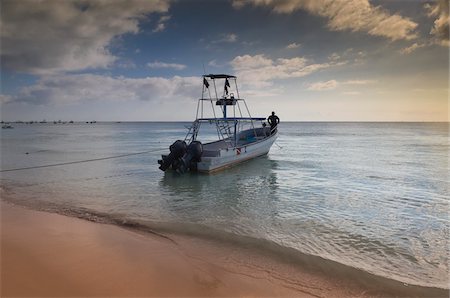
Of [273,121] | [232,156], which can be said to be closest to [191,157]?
[232,156]

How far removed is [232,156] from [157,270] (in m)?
14.5

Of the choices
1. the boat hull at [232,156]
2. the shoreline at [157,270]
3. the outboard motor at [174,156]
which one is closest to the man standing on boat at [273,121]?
the boat hull at [232,156]

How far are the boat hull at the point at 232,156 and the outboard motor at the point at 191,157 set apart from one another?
0.95 feet

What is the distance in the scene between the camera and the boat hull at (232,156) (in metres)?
18.1

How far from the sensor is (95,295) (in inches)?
187

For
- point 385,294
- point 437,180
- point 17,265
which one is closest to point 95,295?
point 17,265

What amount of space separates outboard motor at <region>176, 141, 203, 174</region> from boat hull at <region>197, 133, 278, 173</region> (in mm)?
291

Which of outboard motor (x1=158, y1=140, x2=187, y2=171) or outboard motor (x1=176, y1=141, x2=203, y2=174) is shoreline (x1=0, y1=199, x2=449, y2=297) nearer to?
outboard motor (x1=176, y1=141, x2=203, y2=174)

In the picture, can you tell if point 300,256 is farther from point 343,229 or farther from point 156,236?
point 156,236

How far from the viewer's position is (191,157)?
18031 mm

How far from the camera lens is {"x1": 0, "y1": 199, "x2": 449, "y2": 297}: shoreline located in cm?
509

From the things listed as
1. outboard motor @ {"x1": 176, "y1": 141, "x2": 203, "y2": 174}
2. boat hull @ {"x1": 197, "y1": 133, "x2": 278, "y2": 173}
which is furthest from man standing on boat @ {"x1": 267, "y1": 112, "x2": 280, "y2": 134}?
outboard motor @ {"x1": 176, "y1": 141, "x2": 203, "y2": 174}

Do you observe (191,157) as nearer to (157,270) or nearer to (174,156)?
(174,156)

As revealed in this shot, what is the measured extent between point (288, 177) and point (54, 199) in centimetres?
1107
